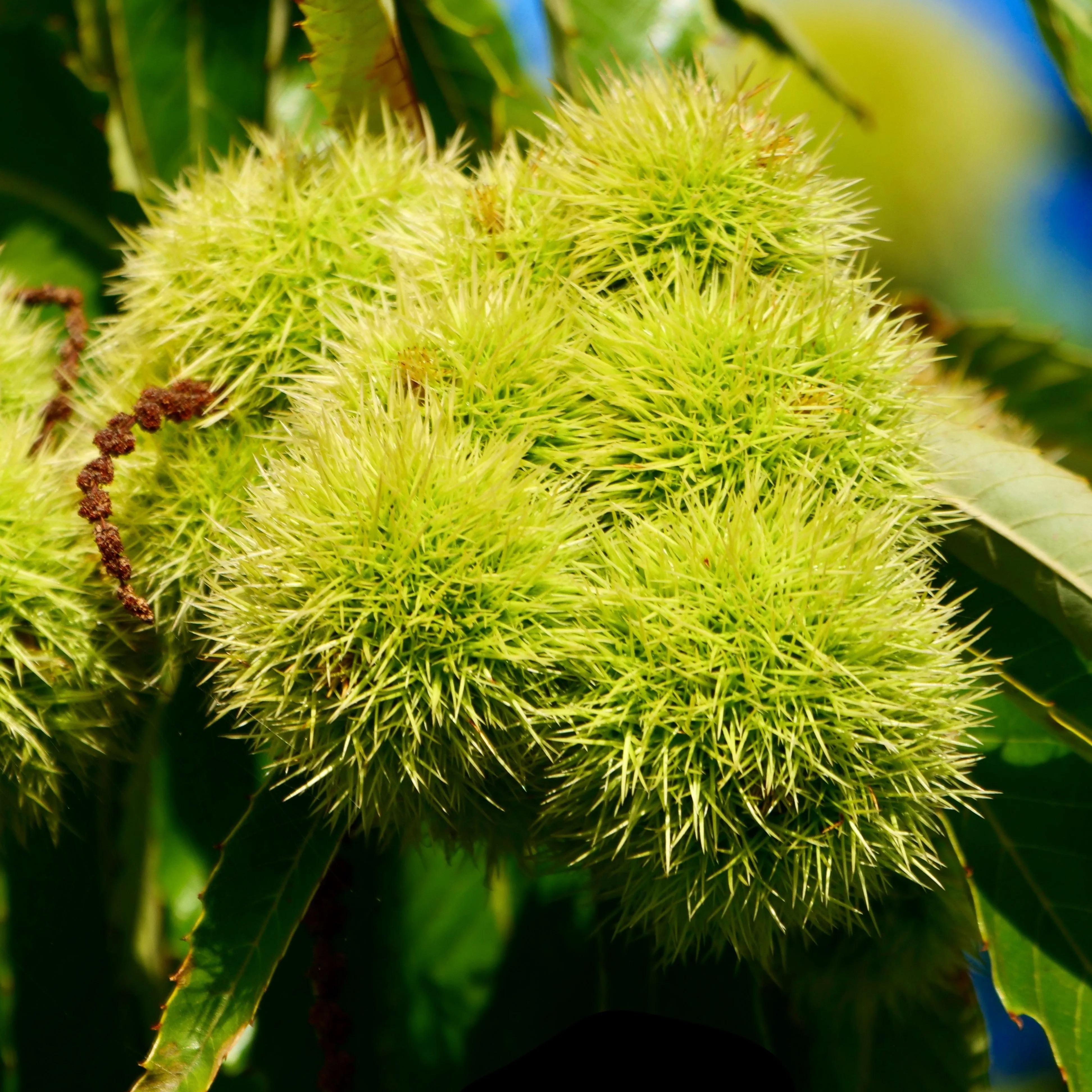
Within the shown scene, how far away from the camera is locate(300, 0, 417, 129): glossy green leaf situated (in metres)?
0.93

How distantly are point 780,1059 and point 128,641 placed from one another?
0.70 meters

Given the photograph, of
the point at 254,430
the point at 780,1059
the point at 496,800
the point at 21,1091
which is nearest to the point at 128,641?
the point at 254,430

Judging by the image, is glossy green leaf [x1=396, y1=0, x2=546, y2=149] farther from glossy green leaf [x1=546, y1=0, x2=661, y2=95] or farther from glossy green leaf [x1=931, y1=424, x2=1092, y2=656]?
glossy green leaf [x1=931, y1=424, x2=1092, y2=656]

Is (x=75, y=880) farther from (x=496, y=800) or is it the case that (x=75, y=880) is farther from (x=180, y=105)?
(x=180, y=105)

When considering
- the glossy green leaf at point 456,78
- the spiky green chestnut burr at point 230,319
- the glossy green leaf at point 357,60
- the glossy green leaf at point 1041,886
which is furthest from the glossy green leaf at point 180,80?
the glossy green leaf at point 1041,886

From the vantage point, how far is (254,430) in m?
0.79

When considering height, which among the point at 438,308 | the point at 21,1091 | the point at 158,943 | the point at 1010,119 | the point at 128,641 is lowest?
the point at 21,1091

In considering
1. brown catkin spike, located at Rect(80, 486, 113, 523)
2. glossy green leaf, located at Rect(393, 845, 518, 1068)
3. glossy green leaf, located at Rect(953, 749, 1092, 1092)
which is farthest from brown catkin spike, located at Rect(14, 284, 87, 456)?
glossy green leaf, located at Rect(953, 749, 1092, 1092)

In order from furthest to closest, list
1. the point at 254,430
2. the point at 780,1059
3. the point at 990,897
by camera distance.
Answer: the point at 780,1059, the point at 990,897, the point at 254,430

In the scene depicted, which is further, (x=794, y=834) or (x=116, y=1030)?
(x=116, y=1030)

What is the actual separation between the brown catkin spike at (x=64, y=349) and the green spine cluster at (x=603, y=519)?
16 centimetres

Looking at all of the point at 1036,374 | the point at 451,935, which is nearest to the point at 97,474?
the point at 451,935

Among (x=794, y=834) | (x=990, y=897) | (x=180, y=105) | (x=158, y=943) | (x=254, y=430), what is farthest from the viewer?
(x=180, y=105)

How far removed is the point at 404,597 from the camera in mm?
638
